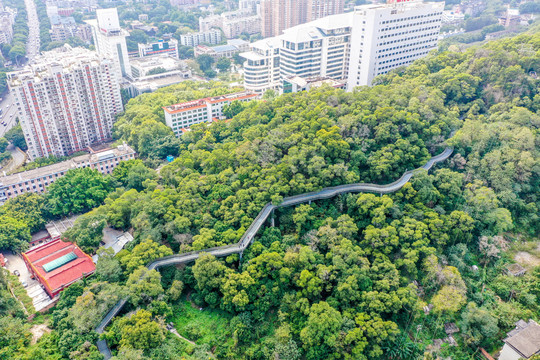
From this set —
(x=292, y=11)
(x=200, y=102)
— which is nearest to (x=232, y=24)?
(x=292, y=11)

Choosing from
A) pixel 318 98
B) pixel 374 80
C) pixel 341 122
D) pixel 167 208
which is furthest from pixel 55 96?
pixel 374 80

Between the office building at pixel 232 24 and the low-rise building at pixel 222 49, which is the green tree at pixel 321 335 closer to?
the low-rise building at pixel 222 49

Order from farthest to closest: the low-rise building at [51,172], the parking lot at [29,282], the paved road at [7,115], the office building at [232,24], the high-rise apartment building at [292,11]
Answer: the office building at [232,24] < the high-rise apartment building at [292,11] < the paved road at [7,115] < the low-rise building at [51,172] < the parking lot at [29,282]

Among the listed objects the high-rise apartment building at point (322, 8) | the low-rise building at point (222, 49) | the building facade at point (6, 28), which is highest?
the high-rise apartment building at point (322, 8)

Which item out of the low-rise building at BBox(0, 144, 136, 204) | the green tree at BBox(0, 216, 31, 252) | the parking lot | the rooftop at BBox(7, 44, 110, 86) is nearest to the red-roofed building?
the parking lot

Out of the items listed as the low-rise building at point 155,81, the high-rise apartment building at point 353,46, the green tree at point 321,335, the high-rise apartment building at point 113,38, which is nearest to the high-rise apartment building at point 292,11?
the low-rise building at point 155,81

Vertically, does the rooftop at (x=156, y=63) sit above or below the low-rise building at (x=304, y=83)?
below
